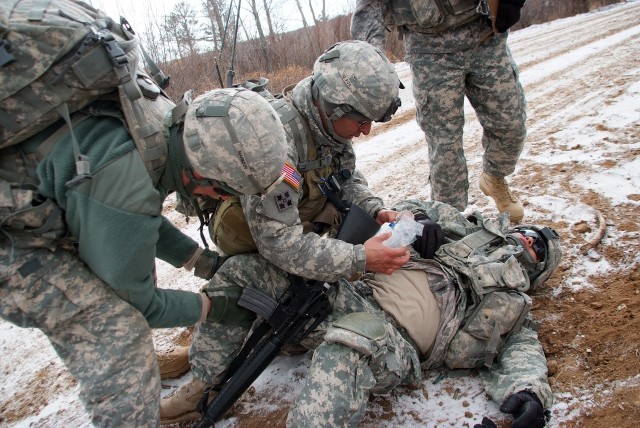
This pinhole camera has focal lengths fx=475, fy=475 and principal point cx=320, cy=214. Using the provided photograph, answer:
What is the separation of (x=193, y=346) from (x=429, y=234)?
4.60 ft

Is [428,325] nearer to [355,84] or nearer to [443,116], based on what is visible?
[355,84]

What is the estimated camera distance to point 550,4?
15.7 metres

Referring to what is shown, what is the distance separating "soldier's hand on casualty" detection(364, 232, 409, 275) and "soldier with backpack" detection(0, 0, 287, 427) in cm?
68

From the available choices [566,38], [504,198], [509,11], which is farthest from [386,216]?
[566,38]

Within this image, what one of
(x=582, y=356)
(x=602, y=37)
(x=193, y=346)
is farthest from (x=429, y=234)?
(x=602, y=37)

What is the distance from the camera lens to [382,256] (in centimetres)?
236

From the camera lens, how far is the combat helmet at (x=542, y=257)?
2.70 metres

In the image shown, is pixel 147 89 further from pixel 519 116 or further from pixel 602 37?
pixel 602 37

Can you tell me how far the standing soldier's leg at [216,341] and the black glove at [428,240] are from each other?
35.0 inches

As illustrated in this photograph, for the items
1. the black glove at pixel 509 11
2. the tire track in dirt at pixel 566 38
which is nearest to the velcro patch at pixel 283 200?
the black glove at pixel 509 11

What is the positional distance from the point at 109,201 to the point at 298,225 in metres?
0.92

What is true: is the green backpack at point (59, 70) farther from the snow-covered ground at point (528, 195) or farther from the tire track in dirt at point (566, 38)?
the tire track in dirt at point (566, 38)

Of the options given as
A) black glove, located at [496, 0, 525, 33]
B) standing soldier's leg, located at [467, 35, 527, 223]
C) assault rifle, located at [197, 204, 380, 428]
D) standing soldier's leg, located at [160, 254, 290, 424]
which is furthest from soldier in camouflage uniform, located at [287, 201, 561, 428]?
black glove, located at [496, 0, 525, 33]

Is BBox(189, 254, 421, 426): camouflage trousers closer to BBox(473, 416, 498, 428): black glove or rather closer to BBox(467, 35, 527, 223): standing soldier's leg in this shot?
BBox(473, 416, 498, 428): black glove
